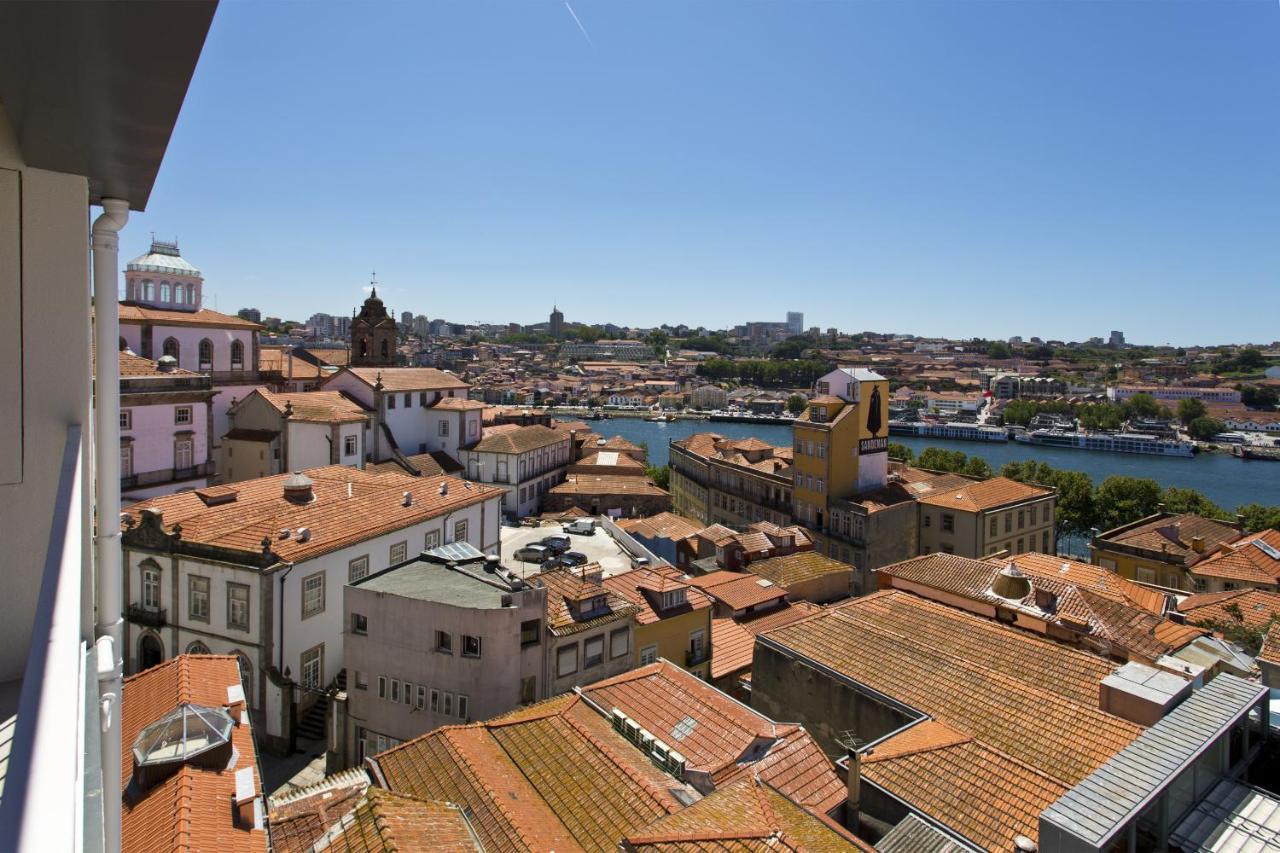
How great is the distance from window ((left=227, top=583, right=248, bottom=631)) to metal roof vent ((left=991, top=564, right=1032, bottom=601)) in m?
13.8

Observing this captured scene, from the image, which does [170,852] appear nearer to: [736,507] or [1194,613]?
[1194,613]

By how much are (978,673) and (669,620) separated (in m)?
5.46

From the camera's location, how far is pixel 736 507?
1432 inches

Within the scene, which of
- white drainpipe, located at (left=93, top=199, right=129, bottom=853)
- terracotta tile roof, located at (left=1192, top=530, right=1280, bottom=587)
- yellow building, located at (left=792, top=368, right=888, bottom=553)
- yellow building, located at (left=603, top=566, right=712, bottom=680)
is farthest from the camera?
yellow building, located at (left=792, top=368, right=888, bottom=553)

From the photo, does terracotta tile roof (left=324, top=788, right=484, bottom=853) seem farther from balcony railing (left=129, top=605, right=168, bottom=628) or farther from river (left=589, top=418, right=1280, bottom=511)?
river (left=589, top=418, right=1280, bottom=511)

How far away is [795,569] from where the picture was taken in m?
20.8

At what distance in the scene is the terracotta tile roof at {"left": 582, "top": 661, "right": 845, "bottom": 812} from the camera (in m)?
8.86

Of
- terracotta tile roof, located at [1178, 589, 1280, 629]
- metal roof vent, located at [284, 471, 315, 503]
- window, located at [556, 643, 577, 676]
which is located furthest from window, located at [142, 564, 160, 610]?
terracotta tile roof, located at [1178, 589, 1280, 629]

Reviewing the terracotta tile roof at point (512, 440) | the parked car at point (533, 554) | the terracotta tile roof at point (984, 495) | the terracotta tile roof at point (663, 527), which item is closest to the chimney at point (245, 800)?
the parked car at point (533, 554)

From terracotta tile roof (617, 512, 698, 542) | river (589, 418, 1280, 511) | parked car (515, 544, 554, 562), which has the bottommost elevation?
river (589, 418, 1280, 511)

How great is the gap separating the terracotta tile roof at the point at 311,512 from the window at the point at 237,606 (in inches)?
26.2

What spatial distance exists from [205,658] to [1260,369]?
19332 cm

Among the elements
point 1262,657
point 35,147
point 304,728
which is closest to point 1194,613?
point 1262,657

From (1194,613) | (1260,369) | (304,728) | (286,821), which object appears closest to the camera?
(286,821)
